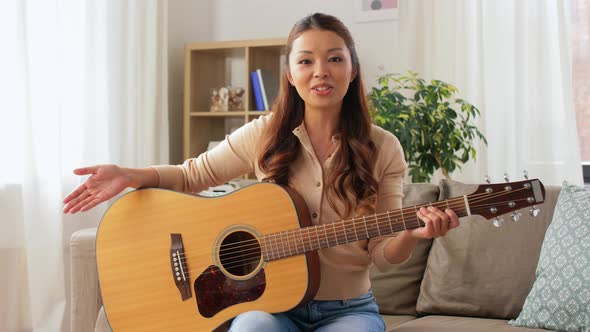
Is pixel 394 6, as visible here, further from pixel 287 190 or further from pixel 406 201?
pixel 287 190

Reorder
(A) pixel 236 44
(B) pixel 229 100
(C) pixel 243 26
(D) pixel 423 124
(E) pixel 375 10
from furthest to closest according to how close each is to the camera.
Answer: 1. (C) pixel 243 26
2. (B) pixel 229 100
3. (A) pixel 236 44
4. (E) pixel 375 10
5. (D) pixel 423 124

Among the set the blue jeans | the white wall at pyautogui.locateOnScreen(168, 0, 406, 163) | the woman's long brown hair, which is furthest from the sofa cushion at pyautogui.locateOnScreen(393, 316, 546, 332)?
the white wall at pyautogui.locateOnScreen(168, 0, 406, 163)

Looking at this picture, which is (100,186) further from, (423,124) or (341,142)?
(423,124)

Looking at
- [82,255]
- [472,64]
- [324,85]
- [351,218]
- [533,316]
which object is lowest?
[533,316]

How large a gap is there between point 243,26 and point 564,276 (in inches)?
104

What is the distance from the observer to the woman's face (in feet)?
5.44

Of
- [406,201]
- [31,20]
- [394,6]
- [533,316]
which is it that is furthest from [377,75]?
[533,316]

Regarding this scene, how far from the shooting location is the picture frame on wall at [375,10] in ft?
11.7

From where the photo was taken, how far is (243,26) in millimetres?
4008

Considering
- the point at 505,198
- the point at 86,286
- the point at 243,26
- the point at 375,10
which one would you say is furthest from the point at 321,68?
the point at 243,26

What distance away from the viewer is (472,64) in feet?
11.1

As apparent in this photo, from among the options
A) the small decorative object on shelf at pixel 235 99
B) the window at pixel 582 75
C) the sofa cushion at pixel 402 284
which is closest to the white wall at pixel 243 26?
the small decorative object on shelf at pixel 235 99

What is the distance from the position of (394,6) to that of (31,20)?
177cm

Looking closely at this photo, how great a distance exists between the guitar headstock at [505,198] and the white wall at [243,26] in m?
2.28
